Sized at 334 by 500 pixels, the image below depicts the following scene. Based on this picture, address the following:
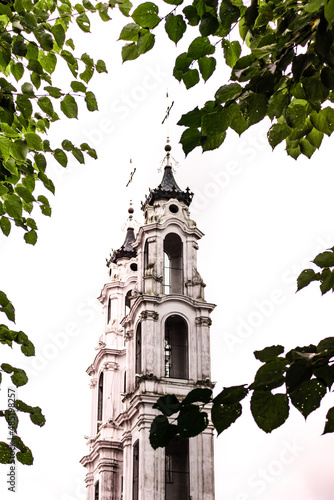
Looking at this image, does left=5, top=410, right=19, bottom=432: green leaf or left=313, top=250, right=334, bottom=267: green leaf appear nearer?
left=313, top=250, right=334, bottom=267: green leaf

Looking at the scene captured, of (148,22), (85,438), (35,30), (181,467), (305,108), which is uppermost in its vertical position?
(85,438)

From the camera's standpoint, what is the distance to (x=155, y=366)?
88.1ft

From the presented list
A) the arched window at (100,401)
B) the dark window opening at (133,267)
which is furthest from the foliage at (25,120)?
the dark window opening at (133,267)

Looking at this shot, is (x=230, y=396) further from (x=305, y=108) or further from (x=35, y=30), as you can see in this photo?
(x=35, y=30)

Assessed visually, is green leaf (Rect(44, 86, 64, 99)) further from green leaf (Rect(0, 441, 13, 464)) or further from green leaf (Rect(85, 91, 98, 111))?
green leaf (Rect(0, 441, 13, 464))

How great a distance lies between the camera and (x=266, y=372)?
10.9ft

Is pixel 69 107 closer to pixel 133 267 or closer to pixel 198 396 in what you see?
pixel 198 396

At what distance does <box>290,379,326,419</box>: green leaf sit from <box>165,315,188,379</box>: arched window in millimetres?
23949

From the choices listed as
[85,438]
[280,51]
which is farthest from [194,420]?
[85,438]

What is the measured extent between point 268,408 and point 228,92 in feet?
4.93

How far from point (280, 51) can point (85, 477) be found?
107 feet

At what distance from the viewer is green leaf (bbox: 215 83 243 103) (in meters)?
3.75

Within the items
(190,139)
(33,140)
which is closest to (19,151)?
(33,140)

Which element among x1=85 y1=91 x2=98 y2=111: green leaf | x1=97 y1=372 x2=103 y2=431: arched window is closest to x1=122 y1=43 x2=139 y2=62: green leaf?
x1=85 y1=91 x2=98 y2=111: green leaf
